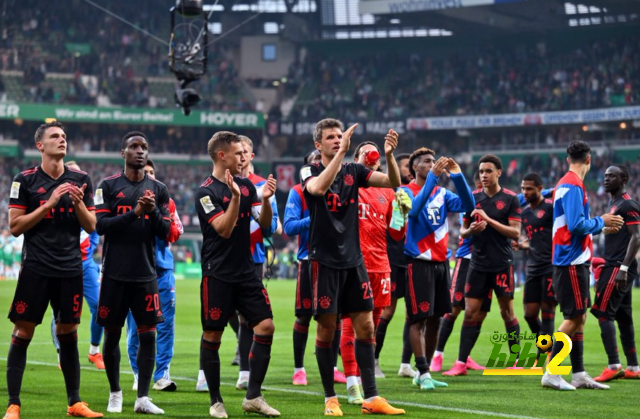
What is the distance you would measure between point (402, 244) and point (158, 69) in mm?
45532

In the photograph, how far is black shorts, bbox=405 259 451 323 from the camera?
32.4 ft

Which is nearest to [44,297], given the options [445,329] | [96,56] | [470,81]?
[445,329]

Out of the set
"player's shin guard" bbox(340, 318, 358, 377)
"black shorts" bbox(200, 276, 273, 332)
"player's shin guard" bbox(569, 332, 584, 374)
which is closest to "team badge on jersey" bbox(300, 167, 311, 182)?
"black shorts" bbox(200, 276, 273, 332)

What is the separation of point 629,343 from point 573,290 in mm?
1956

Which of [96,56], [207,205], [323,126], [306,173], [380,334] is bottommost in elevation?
[380,334]

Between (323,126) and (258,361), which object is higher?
(323,126)

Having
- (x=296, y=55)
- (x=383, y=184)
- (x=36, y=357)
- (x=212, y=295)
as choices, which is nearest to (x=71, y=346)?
(x=212, y=295)

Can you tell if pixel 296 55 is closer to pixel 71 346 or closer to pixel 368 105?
pixel 368 105

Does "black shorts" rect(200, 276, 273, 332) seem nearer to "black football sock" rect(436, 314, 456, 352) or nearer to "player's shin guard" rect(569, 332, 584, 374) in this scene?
"player's shin guard" rect(569, 332, 584, 374)

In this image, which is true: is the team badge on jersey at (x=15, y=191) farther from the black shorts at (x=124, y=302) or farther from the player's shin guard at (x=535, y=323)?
the player's shin guard at (x=535, y=323)

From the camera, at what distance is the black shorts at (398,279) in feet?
37.4

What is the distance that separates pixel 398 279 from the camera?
11523mm

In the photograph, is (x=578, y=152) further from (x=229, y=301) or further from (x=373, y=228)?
(x=229, y=301)

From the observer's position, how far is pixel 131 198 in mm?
8086
